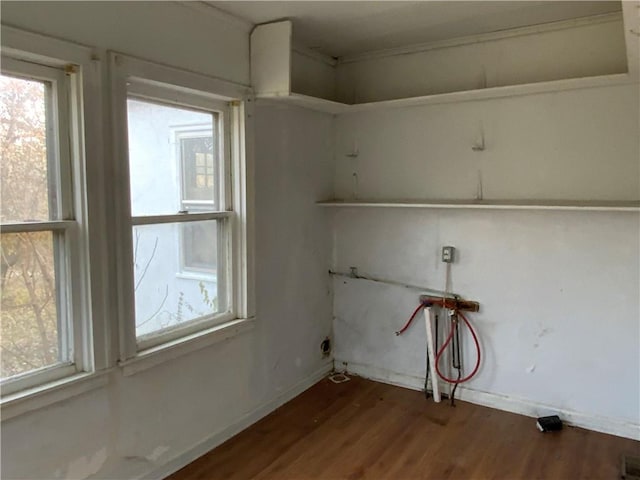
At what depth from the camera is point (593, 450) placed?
119 inches

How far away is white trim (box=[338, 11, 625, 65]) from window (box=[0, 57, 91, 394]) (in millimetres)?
2348

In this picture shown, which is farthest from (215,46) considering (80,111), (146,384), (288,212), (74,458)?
(74,458)

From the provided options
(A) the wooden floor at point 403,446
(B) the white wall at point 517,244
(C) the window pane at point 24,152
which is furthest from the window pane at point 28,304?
(B) the white wall at point 517,244

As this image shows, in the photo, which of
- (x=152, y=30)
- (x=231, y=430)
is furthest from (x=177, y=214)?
(x=231, y=430)

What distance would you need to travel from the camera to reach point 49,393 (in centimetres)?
216

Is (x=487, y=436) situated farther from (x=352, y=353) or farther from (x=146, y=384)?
(x=146, y=384)

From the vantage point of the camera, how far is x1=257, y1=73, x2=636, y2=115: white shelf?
2.95 m

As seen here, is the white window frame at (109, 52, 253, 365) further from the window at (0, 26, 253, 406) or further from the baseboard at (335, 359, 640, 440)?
the baseboard at (335, 359, 640, 440)

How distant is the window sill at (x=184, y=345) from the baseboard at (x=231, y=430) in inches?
22.5

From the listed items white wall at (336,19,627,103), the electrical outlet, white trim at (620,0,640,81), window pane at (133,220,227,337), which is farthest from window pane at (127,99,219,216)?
white trim at (620,0,640,81)

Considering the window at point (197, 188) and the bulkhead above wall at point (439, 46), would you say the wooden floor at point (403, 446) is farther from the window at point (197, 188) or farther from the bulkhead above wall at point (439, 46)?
the bulkhead above wall at point (439, 46)

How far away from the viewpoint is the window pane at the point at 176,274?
267 cm

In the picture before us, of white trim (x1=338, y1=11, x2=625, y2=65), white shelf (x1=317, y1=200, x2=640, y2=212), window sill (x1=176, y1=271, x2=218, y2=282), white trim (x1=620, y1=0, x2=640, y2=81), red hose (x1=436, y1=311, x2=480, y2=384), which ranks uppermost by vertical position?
white trim (x1=338, y1=11, x2=625, y2=65)

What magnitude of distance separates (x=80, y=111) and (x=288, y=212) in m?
1.67
